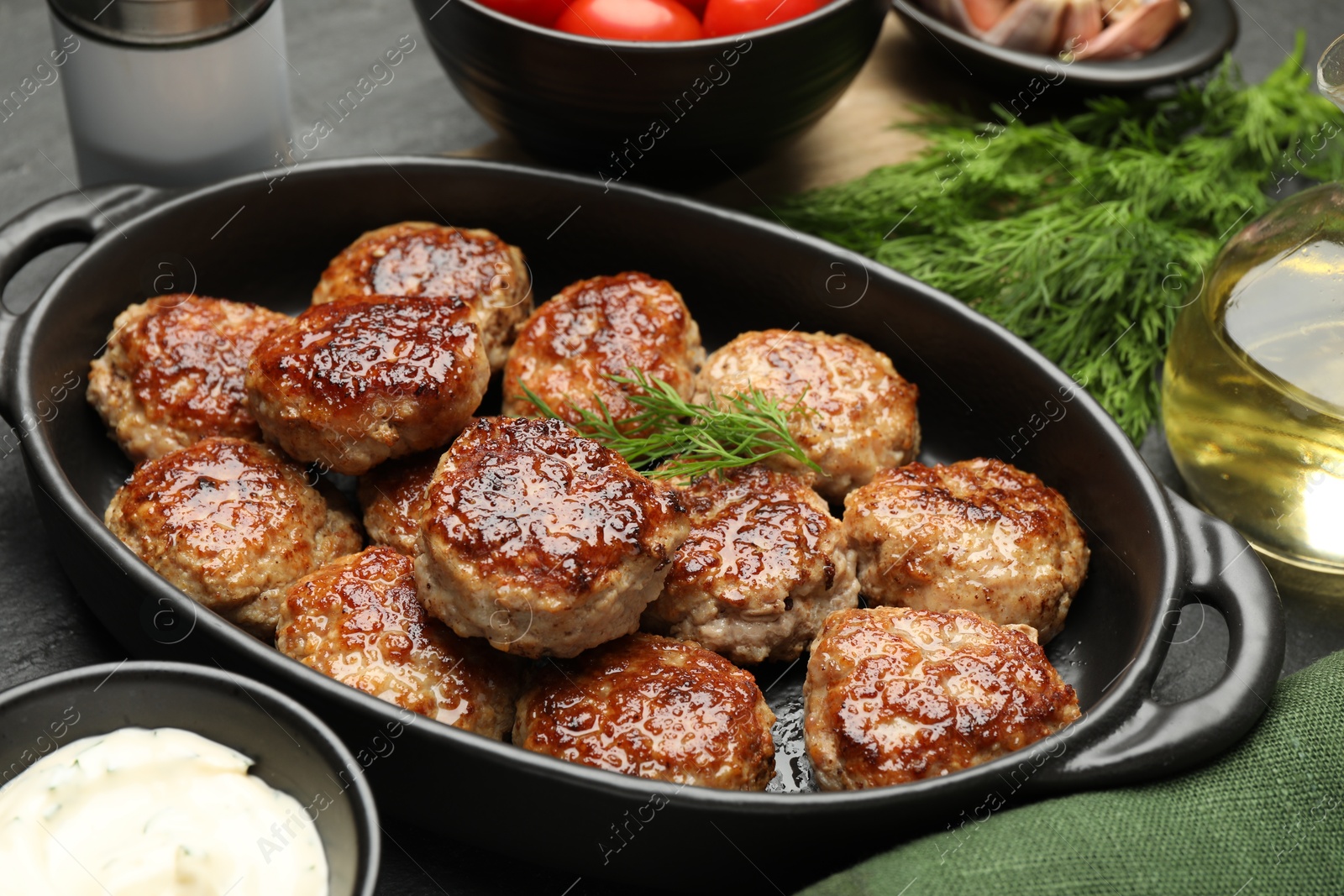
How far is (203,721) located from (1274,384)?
2762 mm

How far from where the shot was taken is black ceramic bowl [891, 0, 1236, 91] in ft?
15.1

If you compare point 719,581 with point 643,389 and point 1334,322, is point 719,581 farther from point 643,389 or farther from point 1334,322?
point 1334,322

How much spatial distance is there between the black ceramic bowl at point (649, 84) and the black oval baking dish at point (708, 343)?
11.0 inches

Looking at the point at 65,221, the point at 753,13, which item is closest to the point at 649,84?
the point at 753,13

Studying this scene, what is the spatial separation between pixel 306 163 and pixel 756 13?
1498 mm

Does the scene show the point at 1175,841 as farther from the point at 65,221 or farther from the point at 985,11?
the point at 985,11

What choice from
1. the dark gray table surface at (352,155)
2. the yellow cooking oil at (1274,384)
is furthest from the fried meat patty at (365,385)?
the yellow cooking oil at (1274,384)

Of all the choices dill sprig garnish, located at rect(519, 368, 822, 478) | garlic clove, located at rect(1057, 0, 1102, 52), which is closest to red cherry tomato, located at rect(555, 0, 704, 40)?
dill sprig garnish, located at rect(519, 368, 822, 478)

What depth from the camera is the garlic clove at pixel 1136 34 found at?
4.71 m

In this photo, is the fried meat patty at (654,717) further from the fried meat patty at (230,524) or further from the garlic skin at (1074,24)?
the garlic skin at (1074,24)

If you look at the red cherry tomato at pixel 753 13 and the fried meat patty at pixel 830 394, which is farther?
the red cherry tomato at pixel 753 13

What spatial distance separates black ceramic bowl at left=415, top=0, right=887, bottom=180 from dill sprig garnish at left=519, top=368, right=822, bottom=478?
0.93 meters

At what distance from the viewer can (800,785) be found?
300 cm

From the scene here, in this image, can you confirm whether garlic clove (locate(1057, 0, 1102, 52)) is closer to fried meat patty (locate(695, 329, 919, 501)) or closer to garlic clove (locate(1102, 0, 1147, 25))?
garlic clove (locate(1102, 0, 1147, 25))
